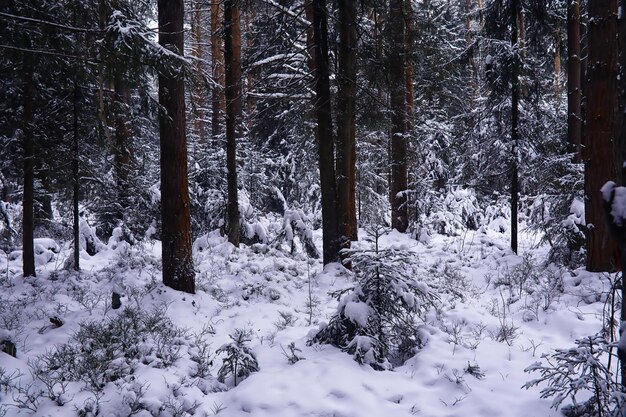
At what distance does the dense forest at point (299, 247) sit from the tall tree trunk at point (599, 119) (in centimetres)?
3

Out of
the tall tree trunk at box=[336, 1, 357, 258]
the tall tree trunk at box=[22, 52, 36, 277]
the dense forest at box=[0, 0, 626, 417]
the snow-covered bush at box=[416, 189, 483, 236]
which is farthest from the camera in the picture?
the snow-covered bush at box=[416, 189, 483, 236]

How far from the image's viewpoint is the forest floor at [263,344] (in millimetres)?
4035

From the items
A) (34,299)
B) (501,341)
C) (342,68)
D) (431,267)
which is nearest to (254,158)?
(342,68)

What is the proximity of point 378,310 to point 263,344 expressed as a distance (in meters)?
1.69

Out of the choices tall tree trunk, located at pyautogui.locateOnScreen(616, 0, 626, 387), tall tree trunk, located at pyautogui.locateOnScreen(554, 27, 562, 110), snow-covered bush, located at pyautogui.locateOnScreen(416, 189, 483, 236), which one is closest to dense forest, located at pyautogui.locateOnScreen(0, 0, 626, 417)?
tall tree trunk, located at pyautogui.locateOnScreen(616, 0, 626, 387)

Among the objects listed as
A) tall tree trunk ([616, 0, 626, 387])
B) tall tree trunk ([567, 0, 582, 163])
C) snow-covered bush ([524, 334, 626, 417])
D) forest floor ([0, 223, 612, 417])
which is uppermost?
tall tree trunk ([567, 0, 582, 163])

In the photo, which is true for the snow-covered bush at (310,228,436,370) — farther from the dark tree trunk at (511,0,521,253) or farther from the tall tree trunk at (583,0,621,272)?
the dark tree trunk at (511,0,521,253)

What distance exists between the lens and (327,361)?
4723 millimetres

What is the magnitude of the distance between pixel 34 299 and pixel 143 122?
997 cm

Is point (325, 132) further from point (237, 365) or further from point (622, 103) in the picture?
point (622, 103)

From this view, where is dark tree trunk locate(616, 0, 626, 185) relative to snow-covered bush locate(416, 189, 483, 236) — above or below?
above

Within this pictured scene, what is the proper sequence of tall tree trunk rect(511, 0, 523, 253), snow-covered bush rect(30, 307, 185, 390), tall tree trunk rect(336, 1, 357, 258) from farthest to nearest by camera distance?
tall tree trunk rect(511, 0, 523, 253) < tall tree trunk rect(336, 1, 357, 258) < snow-covered bush rect(30, 307, 185, 390)

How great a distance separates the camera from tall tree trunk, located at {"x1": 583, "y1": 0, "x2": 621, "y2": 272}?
7.22m

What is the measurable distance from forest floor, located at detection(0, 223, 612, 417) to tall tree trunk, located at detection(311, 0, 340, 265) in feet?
2.68
